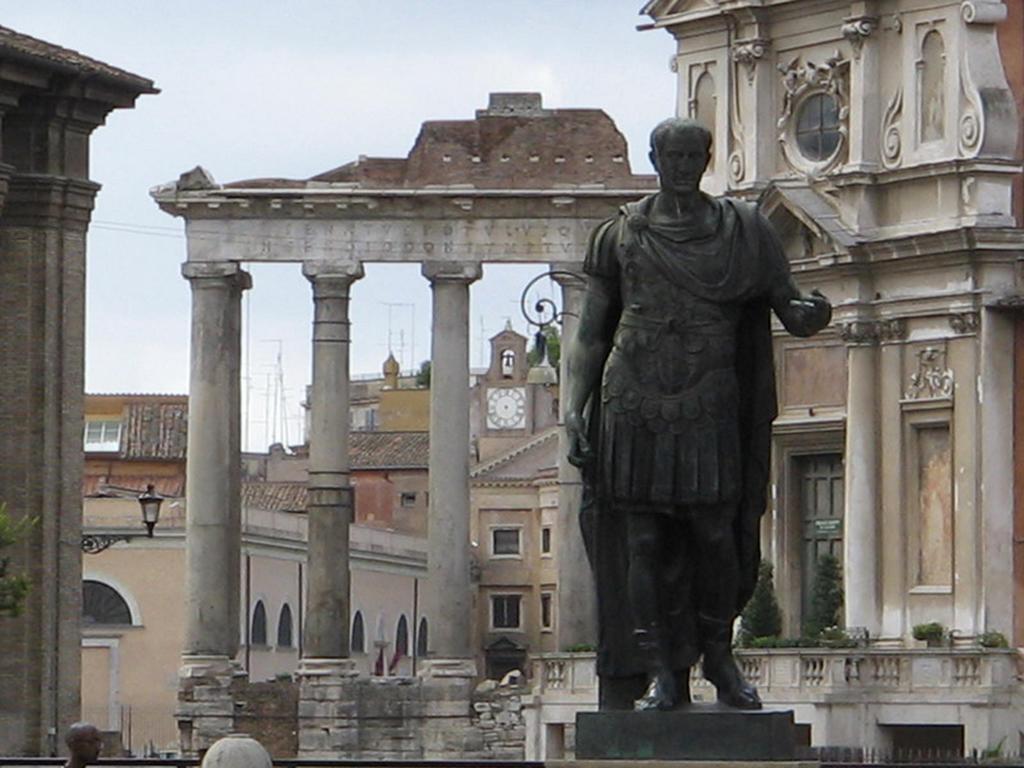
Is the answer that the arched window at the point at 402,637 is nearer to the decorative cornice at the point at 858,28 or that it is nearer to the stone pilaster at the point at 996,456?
the decorative cornice at the point at 858,28

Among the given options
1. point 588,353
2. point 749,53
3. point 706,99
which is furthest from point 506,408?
point 588,353

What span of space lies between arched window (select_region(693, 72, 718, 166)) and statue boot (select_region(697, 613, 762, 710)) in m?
44.1

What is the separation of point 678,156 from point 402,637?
107 meters

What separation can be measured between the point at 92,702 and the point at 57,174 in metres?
58.6

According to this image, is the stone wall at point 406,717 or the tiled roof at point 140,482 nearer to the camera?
the stone wall at point 406,717

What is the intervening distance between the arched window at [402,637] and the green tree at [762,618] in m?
64.4

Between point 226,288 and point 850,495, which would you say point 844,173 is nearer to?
point 850,495

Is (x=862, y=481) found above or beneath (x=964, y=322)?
beneath

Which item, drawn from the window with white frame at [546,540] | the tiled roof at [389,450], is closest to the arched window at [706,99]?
the tiled roof at [389,450]

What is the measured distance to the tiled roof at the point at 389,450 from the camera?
128 metres

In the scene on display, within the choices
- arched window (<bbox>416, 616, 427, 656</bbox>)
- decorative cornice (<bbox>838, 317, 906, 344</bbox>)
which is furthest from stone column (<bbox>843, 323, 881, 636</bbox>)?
arched window (<bbox>416, 616, 427, 656</bbox>)

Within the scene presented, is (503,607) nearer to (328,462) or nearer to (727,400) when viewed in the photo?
(328,462)

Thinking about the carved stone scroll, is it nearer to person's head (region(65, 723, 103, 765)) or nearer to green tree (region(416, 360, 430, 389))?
person's head (region(65, 723, 103, 765))

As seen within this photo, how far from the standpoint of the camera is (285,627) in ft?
355
